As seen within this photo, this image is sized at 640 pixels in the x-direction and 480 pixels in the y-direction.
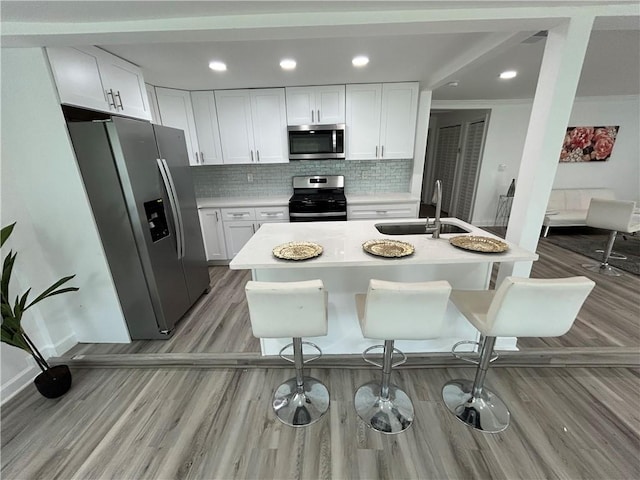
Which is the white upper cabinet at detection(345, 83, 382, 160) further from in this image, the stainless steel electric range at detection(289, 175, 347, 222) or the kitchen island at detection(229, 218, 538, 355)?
the kitchen island at detection(229, 218, 538, 355)

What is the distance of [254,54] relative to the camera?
227 cm

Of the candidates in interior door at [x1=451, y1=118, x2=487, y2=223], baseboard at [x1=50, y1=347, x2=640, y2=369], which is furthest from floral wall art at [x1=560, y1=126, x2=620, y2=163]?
baseboard at [x1=50, y1=347, x2=640, y2=369]

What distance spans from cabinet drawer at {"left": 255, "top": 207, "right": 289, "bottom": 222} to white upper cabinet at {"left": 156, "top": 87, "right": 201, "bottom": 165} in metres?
1.13

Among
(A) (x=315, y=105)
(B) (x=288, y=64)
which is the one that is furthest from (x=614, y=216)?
(B) (x=288, y=64)

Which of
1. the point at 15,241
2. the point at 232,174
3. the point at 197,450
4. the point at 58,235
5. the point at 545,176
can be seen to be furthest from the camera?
the point at 232,174

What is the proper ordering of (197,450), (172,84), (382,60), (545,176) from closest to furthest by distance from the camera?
(197,450)
(545,176)
(382,60)
(172,84)


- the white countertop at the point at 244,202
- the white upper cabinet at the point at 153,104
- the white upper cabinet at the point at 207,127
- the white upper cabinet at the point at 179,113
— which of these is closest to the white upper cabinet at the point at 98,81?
the white upper cabinet at the point at 153,104

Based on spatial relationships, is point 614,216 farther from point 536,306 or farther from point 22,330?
point 22,330

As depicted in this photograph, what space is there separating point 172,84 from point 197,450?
365cm

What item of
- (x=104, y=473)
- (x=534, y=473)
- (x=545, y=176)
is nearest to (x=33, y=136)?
(x=104, y=473)

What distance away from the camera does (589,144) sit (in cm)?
473

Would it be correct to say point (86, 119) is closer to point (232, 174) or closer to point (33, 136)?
point (33, 136)

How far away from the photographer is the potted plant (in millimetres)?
1523

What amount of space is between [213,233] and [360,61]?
9.18 feet
